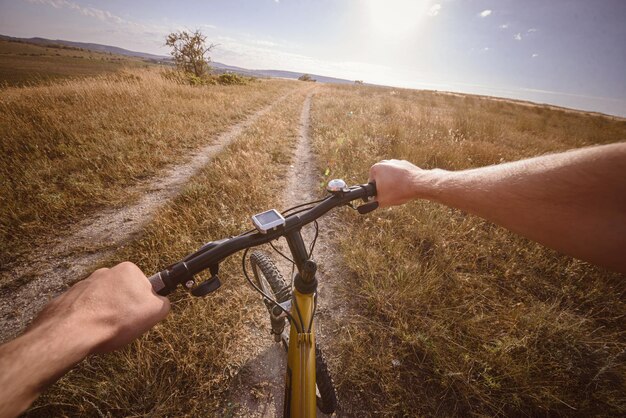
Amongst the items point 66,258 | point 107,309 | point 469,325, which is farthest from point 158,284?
point 66,258

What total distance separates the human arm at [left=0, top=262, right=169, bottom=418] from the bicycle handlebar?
0.20ft

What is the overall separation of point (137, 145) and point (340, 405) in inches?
280

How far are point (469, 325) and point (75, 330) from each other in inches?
Result: 118

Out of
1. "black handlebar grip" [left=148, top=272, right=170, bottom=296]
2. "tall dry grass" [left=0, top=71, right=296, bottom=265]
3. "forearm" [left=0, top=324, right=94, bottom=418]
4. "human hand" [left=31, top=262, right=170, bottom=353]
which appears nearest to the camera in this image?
"forearm" [left=0, top=324, right=94, bottom=418]

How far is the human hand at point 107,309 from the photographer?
0.77 meters

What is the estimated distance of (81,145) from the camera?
18.4 ft

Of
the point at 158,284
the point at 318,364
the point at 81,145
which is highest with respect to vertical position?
the point at 158,284

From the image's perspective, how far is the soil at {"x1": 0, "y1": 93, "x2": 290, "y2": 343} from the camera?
252 centimetres

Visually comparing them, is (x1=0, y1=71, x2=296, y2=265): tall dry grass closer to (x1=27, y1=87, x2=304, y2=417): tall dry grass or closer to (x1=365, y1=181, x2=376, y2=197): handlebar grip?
(x1=27, y1=87, x2=304, y2=417): tall dry grass

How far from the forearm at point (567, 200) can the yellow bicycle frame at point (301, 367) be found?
1.21 metres

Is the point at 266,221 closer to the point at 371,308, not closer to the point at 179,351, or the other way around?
the point at 179,351

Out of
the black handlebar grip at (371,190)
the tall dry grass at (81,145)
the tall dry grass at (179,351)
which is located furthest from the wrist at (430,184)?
the tall dry grass at (81,145)

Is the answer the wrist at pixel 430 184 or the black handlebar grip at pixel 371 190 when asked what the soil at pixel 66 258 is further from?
the wrist at pixel 430 184

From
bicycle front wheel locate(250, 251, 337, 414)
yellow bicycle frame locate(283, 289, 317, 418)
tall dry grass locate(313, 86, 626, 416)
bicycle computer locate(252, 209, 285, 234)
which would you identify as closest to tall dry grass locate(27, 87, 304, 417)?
bicycle front wheel locate(250, 251, 337, 414)
